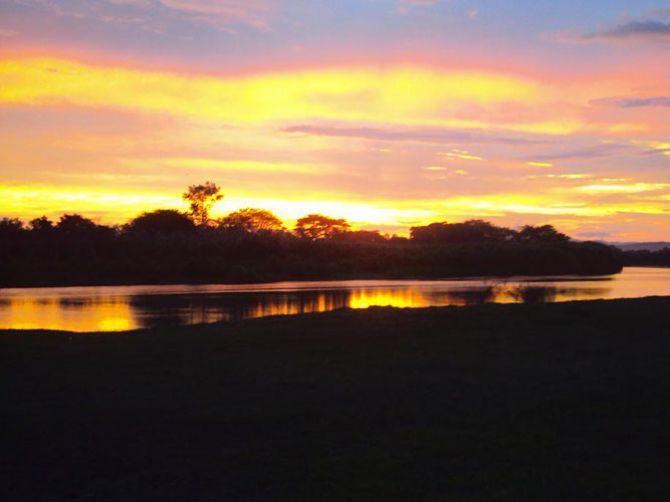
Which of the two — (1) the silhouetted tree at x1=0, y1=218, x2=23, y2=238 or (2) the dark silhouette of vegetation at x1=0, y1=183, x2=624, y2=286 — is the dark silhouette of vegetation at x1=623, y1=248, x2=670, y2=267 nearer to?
(2) the dark silhouette of vegetation at x1=0, y1=183, x2=624, y2=286

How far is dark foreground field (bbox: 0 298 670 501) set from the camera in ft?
21.1

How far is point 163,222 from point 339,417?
6355 centimetres

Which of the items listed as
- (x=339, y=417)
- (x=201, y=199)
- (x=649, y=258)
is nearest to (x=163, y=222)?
(x=201, y=199)

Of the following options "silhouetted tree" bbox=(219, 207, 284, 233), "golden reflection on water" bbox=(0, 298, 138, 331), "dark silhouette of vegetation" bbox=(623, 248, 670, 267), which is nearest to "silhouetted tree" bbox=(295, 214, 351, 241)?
"silhouetted tree" bbox=(219, 207, 284, 233)

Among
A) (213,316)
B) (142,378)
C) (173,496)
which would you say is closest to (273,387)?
(142,378)

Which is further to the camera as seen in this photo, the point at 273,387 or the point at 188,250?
the point at 188,250

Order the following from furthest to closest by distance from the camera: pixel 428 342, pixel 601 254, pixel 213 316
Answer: pixel 601 254 < pixel 213 316 < pixel 428 342

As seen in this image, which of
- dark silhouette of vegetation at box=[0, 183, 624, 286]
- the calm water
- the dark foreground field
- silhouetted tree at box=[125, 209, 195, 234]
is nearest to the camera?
the dark foreground field

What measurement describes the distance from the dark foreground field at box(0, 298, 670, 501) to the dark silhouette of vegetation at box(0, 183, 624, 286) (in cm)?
3825

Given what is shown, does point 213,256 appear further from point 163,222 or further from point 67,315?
point 67,315

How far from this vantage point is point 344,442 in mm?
7578

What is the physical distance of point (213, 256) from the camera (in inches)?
2311

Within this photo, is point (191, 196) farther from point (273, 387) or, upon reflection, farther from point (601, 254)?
point (273, 387)

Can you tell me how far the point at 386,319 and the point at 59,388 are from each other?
819 cm
